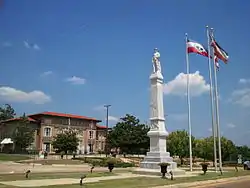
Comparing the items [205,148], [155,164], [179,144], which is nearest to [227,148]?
[205,148]

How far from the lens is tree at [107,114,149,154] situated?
259 ft

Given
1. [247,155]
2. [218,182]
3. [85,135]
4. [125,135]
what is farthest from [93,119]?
[218,182]

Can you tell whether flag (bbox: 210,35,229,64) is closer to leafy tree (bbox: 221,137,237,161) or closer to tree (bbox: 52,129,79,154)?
leafy tree (bbox: 221,137,237,161)

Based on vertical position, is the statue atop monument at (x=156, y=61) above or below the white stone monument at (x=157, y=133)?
above

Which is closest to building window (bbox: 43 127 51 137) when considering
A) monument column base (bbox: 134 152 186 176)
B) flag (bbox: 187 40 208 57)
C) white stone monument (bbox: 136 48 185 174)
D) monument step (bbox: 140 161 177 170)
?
flag (bbox: 187 40 208 57)

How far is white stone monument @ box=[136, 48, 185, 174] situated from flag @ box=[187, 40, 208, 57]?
539 cm

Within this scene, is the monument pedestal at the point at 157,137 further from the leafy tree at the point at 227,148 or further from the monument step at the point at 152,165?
the leafy tree at the point at 227,148

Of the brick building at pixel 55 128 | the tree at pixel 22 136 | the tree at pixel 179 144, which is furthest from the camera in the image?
the brick building at pixel 55 128

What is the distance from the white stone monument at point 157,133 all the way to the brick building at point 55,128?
2495 inches

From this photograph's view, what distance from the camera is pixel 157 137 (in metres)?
27.4

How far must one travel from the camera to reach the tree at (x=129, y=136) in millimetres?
78938

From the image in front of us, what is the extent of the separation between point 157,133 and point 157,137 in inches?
13.5

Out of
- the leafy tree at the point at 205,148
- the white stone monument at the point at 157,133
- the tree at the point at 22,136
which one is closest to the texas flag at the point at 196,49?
the white stone monument at the point at 157,133

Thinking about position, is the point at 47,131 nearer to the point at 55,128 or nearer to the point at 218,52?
the point at 55,128
